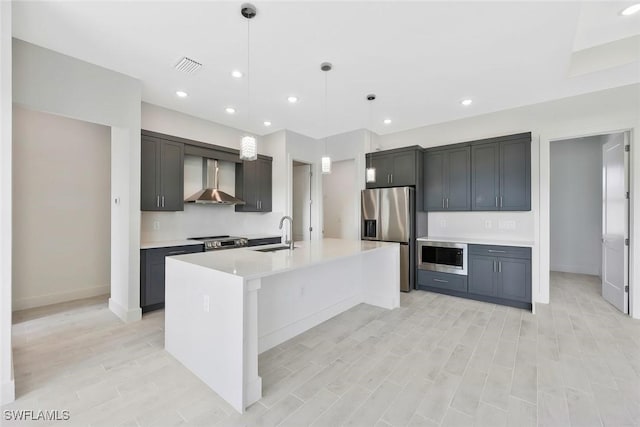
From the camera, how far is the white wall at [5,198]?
190cm

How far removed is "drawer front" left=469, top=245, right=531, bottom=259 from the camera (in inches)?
143

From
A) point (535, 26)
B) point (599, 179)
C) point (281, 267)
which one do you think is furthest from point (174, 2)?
point (599, 179)

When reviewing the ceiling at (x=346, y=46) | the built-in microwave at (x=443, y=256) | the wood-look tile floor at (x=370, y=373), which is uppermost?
the ceiling at (x=346, y=46)

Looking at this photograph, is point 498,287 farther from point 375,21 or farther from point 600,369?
point 375,21

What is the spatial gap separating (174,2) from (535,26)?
290 cm

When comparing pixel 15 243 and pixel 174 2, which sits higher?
pixel 174 2

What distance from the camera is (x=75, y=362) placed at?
233cm

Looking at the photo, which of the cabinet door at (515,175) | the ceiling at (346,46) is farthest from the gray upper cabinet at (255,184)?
the cabinet door at (515,175)

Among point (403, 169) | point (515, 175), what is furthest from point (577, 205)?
point (403, 169)

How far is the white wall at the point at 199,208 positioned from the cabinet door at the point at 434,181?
8.58 ft

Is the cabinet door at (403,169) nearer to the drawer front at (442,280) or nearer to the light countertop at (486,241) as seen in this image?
the light countertop at (486,241)

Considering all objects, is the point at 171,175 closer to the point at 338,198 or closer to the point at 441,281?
the point at 338,198

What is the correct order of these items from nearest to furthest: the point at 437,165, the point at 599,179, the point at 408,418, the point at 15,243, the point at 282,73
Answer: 1. the point at 408,418
2. the point at 282,73
3. the point at 15,243
4. the point at 437,165
5. the point at 599,179

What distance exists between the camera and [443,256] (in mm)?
4277
